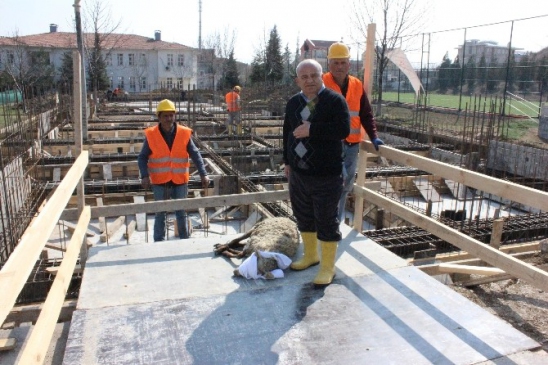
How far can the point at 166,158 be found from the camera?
17.6 feet

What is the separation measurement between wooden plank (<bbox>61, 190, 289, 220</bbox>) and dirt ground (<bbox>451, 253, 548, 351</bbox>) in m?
2.21

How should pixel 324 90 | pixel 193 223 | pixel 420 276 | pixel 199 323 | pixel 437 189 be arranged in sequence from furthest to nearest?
pixel 437 189
pixel 193 223
pixel 420 276
pixel 324 90
pixel 199 323

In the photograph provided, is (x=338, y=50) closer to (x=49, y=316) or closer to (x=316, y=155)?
(x=316, y=155)

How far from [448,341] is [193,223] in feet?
20.6

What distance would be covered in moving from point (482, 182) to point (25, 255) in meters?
2.70

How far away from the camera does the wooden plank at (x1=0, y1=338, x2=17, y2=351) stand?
3.51 m

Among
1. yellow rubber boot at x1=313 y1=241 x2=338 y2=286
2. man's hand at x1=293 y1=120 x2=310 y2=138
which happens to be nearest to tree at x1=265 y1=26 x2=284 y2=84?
yellow rubber boot at x1=313 y1=241 x2=338 y2=286

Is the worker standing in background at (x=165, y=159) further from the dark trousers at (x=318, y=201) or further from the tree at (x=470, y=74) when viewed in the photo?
the tree at (x=470, y=74)

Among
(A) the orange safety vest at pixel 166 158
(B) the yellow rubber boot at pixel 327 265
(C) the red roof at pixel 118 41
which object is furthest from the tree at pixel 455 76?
(C) the red roof at pixel 118 41

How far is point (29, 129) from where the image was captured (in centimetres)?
924

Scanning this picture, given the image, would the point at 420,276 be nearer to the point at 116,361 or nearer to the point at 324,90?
the point at 324,90

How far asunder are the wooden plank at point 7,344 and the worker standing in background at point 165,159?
2.03m

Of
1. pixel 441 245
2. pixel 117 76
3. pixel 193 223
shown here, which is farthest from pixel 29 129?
pixel 117 76

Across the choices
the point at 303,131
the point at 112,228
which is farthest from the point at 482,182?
the point at 112,228
